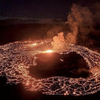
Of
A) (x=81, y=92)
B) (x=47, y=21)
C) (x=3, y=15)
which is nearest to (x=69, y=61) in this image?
(x=81, y=92)

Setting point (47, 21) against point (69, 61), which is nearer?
point (69, 61)

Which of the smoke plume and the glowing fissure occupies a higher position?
the smoke plume

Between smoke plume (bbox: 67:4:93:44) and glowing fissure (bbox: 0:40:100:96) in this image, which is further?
smoke plume (bbox: 67:4:93:44)

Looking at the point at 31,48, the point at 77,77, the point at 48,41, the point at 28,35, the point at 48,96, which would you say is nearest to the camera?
the point at 48,96

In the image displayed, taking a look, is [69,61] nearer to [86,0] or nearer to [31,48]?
[31,48]

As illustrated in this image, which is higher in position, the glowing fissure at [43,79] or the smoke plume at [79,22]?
the smoke plume at [79,22]

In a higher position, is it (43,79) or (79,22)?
(79,22)

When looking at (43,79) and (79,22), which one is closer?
(43,79)

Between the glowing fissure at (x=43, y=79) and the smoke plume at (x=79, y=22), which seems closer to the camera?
the glowing fissure at (x=43, y=79)
